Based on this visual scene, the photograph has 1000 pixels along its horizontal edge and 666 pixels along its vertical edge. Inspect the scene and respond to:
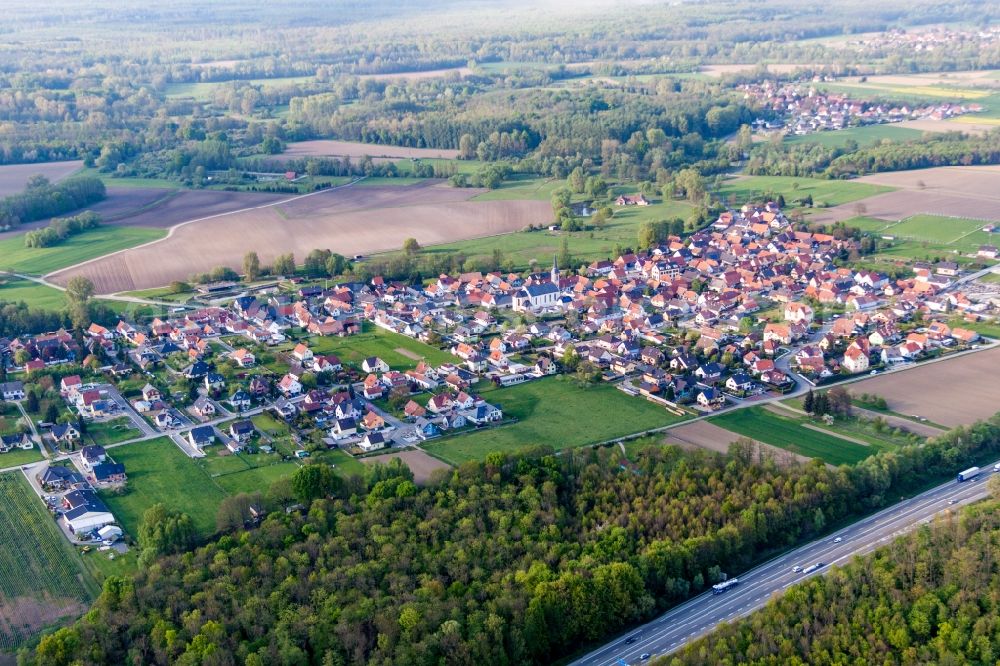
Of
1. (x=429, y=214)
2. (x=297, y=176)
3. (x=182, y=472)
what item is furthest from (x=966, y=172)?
(x=182, y=472)

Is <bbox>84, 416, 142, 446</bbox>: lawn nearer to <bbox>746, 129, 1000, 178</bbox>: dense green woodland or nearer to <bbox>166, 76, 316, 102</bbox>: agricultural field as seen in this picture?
<bbox>746, 129, 1000, 178</bbox>: dense green woodland

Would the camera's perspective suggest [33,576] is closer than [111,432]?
Yes

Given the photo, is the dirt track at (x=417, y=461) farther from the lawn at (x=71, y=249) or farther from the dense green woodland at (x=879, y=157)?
the dense green woodland at (x=879, y=157)

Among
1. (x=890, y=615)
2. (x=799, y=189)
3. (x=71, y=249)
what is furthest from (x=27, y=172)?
(x=890, y=615)

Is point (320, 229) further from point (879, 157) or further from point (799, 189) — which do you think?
point (879, 157)

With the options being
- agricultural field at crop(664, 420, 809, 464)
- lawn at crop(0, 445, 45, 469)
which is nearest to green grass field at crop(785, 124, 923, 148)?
agricultural field at crop(664, 420, 809, 464)

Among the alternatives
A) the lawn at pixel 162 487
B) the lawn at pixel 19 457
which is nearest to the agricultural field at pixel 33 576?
the lawn at pixel 162 487

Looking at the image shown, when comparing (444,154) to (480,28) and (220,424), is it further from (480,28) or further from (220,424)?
(480,28)
